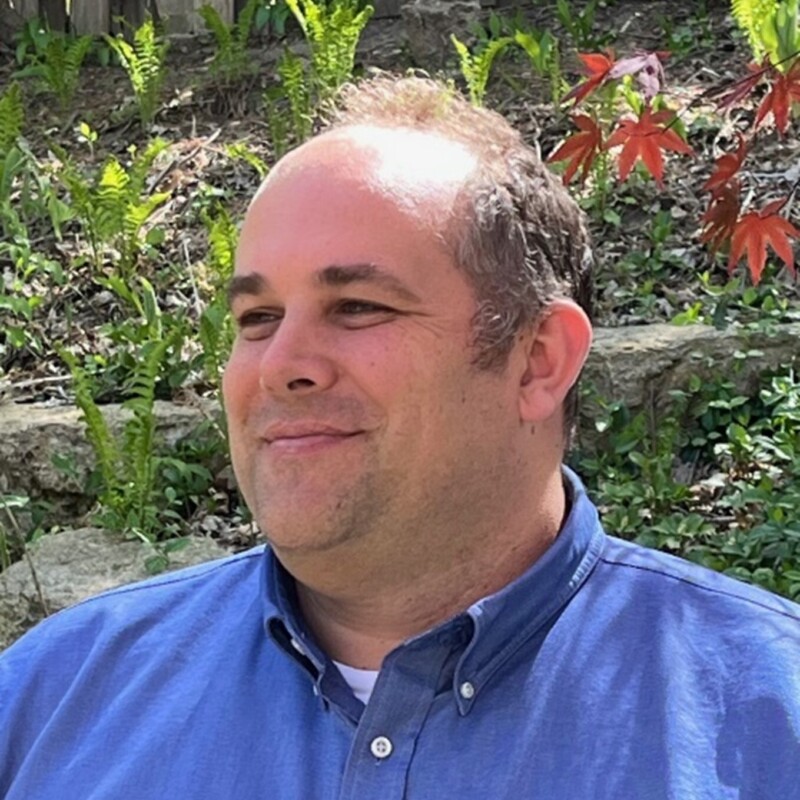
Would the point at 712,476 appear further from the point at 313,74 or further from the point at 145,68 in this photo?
the point at 145,68

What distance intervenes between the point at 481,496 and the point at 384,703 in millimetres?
269

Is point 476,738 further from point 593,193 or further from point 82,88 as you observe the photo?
point 82,88

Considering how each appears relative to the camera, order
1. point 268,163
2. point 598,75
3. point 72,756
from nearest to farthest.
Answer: point 72,756 < point 598,75 < point 268,163

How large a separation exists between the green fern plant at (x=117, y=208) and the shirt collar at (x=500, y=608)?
10.5 ft

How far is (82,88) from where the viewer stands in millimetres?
6637

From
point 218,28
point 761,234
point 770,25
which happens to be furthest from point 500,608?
point 218,28

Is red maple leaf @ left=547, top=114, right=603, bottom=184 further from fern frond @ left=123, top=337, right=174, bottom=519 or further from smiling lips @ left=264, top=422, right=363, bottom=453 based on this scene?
smiling lips @ left=264, top=422, right=363, bottom=453

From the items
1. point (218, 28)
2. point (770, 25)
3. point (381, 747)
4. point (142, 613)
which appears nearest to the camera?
point (381, 747)

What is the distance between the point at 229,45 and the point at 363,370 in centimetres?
460

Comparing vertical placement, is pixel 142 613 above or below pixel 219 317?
above

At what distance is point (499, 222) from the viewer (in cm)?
190

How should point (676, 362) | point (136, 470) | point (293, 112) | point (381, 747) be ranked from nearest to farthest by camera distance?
1. point (381, 747)
2. point (136, 470)
3. point (676, 362)
4. point (293, 112)

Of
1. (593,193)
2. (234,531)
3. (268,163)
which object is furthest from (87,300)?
(593,193)

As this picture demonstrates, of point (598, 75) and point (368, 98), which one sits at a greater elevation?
point (368, 98)
